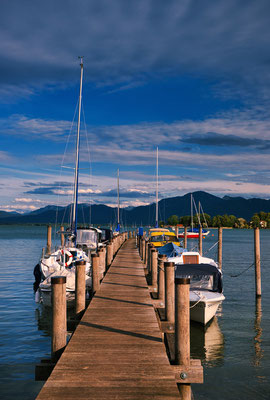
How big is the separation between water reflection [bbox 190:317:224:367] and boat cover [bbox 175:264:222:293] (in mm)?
1739

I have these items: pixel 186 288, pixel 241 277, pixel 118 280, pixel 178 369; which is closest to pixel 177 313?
pixel 186 288

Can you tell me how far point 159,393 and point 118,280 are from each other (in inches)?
460

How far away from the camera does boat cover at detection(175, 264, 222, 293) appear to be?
17.8 meters

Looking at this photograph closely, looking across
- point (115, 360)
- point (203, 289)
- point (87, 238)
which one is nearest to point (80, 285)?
point (115, 360)

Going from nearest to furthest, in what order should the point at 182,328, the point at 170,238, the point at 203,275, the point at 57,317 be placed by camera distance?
the point at 182,328, the point at 57,317, the point at 203,275, the point at 170,238

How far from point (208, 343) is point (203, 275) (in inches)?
144

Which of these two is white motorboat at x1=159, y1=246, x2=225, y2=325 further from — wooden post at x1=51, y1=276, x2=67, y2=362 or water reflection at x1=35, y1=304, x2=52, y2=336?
wooden post at x1=51, y1=276, x2=67, y2=362

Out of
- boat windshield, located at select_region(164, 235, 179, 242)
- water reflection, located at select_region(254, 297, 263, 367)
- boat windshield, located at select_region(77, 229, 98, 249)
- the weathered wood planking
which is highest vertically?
boat windshield, located at select_region(77, 229, 98, 249)

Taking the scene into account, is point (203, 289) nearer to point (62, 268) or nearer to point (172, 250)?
point (62, 268)

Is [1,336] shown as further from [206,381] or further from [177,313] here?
[177,313]

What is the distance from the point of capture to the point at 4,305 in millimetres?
Answer: 21453

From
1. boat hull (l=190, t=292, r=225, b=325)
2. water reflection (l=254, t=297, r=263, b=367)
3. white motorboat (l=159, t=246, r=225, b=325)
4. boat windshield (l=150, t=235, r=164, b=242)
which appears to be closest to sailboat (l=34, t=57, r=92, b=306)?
white motorboat (l=159, t=246, r=225, b=325)

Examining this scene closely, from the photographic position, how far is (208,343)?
15344 mm

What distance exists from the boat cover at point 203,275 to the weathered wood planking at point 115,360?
6017mm
